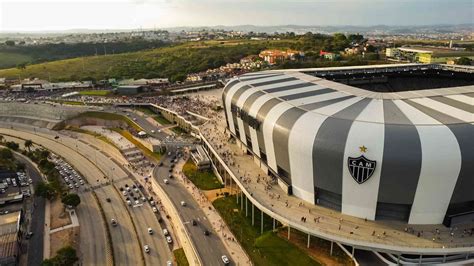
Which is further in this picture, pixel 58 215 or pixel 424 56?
pixel 424 56

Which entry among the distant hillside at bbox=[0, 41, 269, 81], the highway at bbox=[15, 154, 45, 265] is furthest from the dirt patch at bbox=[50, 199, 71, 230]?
the distant hillside at bbox=[0, 41, 269, 81]

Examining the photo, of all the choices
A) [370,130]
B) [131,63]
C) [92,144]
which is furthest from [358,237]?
[131,63]

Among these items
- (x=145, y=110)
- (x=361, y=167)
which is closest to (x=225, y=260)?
(x=361, y=167)

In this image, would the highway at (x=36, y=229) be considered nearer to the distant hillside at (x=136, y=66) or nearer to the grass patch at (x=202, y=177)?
the grass patch at (x=202, y=177)

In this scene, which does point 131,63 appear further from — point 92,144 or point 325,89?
point 325,89

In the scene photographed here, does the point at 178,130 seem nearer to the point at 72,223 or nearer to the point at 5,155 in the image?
the point at 5,155

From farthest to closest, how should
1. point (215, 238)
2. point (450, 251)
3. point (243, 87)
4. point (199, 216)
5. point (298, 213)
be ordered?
point (243, 87), point (199, 216), point (215, 238), point (298, 213), point (450, 251)
